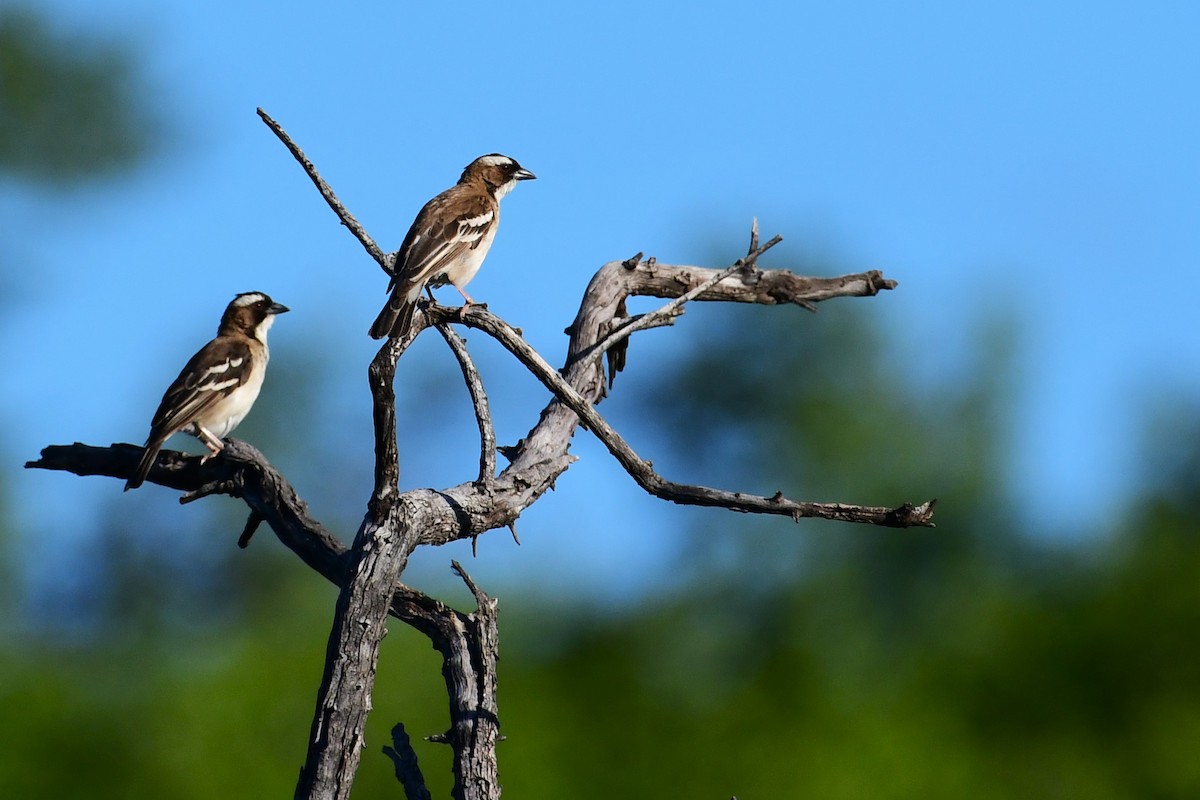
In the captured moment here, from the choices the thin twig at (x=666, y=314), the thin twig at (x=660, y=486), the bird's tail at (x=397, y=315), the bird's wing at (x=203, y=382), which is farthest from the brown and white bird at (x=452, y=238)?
the bird's wing at (x=203, y=382)

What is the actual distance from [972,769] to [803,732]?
2.54 meters

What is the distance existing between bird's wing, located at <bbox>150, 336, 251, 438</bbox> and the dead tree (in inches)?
16.9

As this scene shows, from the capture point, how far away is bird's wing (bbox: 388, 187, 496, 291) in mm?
9445

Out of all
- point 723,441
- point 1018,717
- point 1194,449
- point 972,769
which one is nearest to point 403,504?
point 972,769

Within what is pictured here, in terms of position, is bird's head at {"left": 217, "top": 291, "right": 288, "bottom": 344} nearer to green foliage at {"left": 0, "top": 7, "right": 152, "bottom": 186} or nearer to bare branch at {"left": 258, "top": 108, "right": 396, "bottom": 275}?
bare branch at {"left": 258, "top": 108, "right": 396, "bottom": 275}

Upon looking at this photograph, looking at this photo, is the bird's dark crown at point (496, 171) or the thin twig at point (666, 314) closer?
the thin twig at point (666, 314)

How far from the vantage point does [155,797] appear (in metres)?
19.4

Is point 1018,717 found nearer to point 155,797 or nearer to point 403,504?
point 155,797

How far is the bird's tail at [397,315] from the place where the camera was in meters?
8.07

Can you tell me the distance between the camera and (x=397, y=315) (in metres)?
8.34

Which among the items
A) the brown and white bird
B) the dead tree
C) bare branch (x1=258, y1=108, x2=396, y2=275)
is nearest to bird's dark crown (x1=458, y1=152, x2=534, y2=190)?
the brown and white bird

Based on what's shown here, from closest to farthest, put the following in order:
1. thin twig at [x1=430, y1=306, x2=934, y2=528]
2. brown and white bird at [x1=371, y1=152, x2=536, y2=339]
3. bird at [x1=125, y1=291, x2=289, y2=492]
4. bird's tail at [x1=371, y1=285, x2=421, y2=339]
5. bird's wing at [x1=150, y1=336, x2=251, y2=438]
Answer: thin twig at [x1=430, y1=306, x2=934, y2=528] < bird's tail at [x1=371, y1=285, x2=421, y2=339] < brown and white bird at [x1=371, y1=152, x2=536, y2=339] < bird at [x1=125, y1=291, x2=289, y2=492] < bird's wing at [x1=150, y1=336, x2=251, y2=438]

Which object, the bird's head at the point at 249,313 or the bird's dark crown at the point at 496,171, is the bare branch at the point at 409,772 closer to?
the bird's head at the point at 249,313

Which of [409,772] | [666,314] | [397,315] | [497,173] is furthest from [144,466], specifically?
[497,173]
